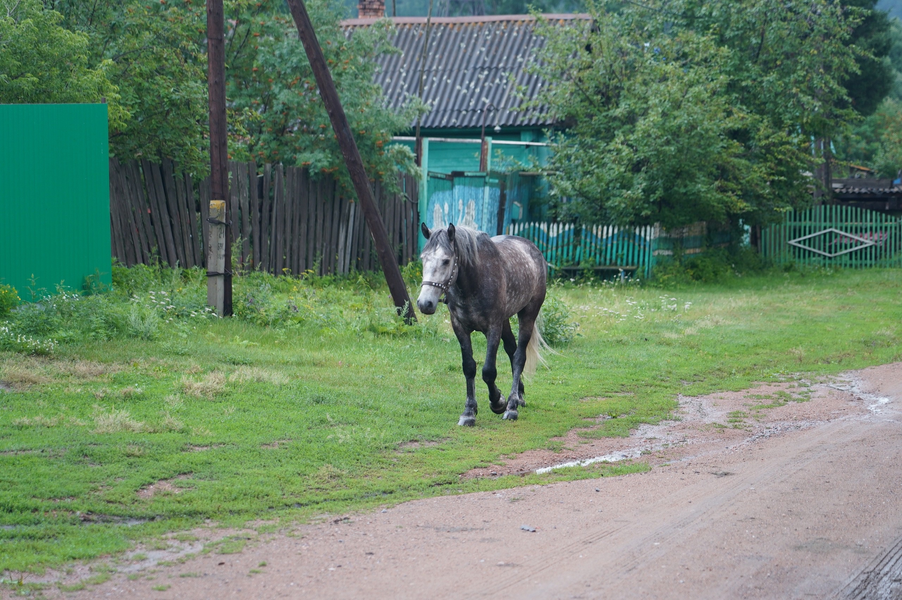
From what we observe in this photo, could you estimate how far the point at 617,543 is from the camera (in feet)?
17.2

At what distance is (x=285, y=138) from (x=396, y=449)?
1213 cm

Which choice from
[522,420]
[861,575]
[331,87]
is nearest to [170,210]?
[331,87]

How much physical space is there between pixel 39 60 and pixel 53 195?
2.11 meters

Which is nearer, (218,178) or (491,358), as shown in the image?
(491,358)

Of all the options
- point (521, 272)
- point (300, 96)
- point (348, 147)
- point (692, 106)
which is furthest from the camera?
point (692, 106)

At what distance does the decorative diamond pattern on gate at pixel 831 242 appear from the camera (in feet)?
86.7

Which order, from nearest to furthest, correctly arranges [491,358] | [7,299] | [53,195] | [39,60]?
[491,358], [7,299], [53,195], [39,60]

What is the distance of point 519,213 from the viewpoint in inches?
908

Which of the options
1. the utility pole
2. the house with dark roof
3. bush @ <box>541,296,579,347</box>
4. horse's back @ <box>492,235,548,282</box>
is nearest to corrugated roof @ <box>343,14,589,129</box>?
the house with dark roof

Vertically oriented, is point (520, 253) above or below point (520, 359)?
above

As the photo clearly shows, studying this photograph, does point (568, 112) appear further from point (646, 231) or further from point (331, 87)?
point (331, 87)

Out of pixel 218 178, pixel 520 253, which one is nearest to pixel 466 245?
pixel 520 253

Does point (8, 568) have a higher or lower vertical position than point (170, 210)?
lower

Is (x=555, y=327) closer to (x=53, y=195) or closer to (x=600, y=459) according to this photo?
(x=600, y=459)
